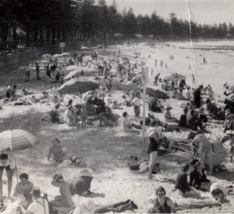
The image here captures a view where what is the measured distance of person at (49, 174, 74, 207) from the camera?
612cm

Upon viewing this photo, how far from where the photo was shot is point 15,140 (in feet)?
21.9

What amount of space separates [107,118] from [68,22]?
42.2 m

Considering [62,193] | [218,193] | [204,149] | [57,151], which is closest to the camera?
[62,193]

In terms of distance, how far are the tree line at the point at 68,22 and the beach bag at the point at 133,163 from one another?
6669 mm

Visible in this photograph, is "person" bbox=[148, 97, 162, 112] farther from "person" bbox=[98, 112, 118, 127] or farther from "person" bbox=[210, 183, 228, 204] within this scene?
"person" bbox=[210, 183, 228, 204]

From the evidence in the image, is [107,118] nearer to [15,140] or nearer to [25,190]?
[15,140]

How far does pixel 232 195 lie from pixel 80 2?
55.9 m

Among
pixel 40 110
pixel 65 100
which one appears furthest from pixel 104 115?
pixel 65 100

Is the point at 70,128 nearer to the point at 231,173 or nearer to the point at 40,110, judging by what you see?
the point at 40,110

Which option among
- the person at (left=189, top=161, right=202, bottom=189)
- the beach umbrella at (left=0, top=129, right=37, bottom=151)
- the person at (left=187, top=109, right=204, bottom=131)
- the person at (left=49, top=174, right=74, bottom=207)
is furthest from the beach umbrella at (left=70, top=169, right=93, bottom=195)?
the person at (left=187, top=109, right=204, bottom=131)

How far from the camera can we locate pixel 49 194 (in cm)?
704

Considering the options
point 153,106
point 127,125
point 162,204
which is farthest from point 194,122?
point 162,204

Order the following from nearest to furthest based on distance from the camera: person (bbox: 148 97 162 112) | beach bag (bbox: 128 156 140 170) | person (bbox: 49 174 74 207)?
person (bbox: 49 174 74 207)
beach bag (bbox: 128 156 140 170)
person (bbox: 148 97 162 112)

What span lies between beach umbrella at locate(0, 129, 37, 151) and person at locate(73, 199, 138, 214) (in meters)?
2.04
